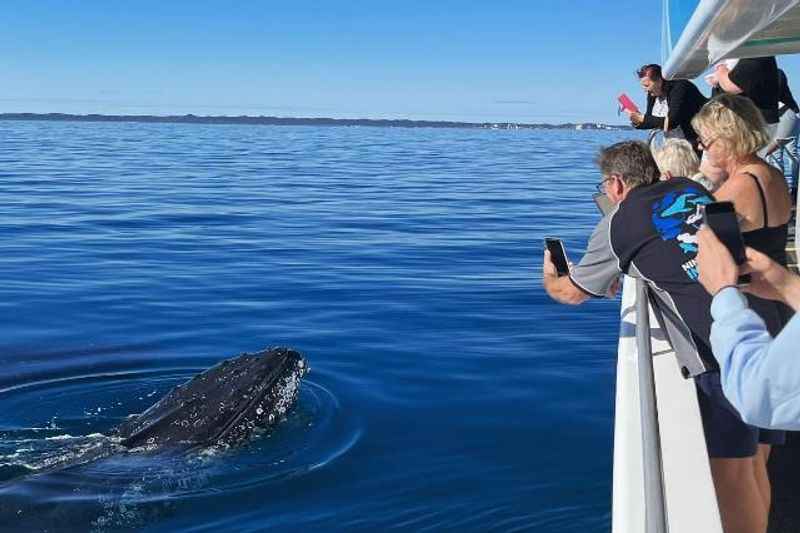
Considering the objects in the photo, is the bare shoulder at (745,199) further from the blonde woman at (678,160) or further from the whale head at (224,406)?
the whale head at (224,406)

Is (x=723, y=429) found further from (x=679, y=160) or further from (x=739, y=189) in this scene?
(x=679, y=160)

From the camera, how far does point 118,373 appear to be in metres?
9.49

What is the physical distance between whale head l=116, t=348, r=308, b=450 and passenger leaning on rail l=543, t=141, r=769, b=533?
3.91 meters

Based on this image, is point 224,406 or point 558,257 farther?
point 224,406

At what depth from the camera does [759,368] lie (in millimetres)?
2223

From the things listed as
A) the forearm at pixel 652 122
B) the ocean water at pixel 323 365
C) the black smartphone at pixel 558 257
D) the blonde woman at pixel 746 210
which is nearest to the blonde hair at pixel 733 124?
the blonde woman at pixel 746 210

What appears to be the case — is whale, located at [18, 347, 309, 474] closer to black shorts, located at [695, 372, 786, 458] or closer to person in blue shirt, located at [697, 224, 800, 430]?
black shorts, located at [695, 372, 786, 458]

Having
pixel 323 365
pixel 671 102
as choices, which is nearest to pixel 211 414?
pixel 323 365

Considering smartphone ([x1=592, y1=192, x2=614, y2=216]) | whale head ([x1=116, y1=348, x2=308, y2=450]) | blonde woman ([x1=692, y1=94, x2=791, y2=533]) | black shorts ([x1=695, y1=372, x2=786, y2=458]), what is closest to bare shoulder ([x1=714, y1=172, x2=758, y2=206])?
blonde woman ([x1=692, y1=94, x2=791, y2=533])

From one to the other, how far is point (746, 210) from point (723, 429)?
0.96 m

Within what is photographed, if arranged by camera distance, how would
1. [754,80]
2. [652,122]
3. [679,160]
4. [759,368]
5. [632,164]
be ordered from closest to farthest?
[759,368], [632,164], [679,160], [754,80], [652,122]

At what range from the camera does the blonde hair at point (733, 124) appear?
165 inches

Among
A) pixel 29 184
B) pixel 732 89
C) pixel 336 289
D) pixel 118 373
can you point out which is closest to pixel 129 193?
pixel 29 184

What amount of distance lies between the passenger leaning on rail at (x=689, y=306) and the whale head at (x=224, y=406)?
3913 millimetres
